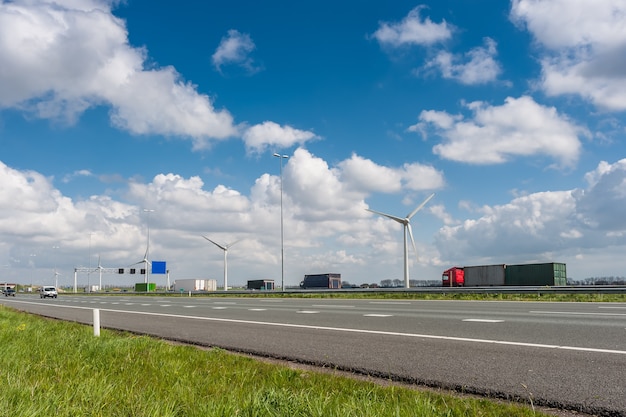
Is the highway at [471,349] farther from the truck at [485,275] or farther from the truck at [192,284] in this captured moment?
the truck at [192,284]

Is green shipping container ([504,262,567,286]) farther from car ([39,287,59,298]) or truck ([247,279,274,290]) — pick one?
car ([39,287,59,298])

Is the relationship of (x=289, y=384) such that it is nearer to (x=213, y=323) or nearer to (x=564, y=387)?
(x=564, y=387)

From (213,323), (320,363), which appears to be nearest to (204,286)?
(213,323)

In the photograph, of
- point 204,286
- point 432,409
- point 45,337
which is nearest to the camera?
point 432,409

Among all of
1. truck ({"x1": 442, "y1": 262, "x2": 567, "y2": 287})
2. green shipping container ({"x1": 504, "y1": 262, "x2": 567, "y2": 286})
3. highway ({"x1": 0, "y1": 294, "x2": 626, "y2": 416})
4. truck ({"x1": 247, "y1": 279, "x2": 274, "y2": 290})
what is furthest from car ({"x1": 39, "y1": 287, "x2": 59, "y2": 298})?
highway ({"x1": 0, "y1": 294, "x2": 626, "y2": 416})

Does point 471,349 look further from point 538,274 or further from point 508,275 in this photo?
point 508,275

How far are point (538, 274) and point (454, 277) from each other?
10.9 metres

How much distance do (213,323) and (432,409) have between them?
13.6m

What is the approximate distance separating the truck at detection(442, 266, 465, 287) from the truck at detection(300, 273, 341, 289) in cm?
2357

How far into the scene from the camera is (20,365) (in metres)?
7.55

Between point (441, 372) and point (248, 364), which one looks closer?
point (441, 372)

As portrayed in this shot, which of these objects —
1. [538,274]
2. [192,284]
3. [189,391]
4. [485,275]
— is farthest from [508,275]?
[192,284]

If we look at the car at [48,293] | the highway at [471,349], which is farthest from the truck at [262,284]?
the highway at [471,349]

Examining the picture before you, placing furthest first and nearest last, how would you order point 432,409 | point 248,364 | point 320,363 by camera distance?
point 320,363
point 248,364
point 432,409
